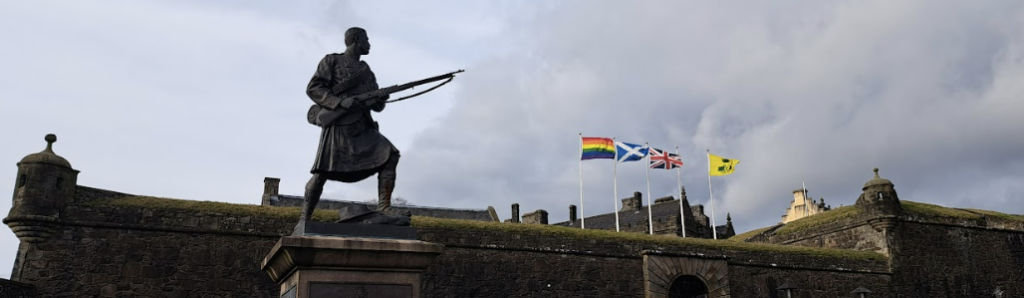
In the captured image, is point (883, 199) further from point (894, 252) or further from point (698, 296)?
point (698, 296)

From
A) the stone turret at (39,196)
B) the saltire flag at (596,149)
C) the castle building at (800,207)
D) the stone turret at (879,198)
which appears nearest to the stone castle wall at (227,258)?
the stone turret at (39,196)

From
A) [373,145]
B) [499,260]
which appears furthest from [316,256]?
[499,260]

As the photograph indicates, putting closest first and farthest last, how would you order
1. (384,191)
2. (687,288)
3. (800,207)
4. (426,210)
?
(384,191), (687,288), (426,210), (800,207)

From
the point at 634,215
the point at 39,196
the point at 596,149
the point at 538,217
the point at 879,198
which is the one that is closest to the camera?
the point at 39,196

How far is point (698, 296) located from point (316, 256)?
1798cm

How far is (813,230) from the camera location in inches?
1101

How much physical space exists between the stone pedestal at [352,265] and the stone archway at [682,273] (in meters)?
16.2

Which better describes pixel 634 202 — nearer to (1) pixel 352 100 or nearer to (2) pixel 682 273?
(2) pixel 682 273

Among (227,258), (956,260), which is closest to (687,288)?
(956,260)

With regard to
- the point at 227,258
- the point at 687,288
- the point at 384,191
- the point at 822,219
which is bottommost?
the point at 384,191

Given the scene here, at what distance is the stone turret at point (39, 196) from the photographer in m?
17.1

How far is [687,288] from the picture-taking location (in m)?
23.1

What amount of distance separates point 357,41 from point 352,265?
2.36 metres

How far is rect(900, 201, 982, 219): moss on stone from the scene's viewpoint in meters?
26.4
